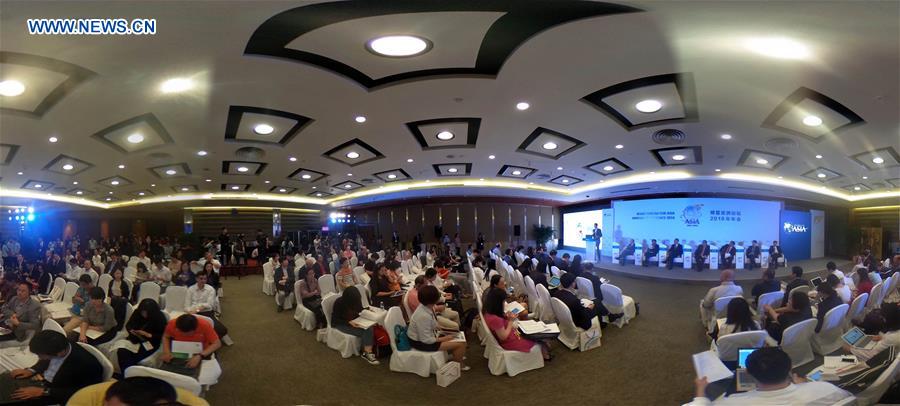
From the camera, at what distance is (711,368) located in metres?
2.22

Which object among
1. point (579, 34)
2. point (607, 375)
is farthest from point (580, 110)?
point (607, 375)

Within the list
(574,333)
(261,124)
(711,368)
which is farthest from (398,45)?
(574,333)

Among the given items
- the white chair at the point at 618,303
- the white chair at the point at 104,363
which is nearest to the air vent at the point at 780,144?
the white chair at the point at 618,303

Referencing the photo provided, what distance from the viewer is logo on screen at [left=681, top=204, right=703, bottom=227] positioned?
4.47 meters

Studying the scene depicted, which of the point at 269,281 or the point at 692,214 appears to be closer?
the point at 692,214

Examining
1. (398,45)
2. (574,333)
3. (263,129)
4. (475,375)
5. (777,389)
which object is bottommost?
(475,375)

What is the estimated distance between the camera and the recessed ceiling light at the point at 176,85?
2.95 meters

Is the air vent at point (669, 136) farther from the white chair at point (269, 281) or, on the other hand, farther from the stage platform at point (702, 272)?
the white chair at point (269, 281)

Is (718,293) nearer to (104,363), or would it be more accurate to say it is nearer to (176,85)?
(104,363)

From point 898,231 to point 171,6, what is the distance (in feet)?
28.7

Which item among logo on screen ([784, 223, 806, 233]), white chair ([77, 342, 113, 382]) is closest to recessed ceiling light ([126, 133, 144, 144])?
white chair ([77, 342, 113, 382])

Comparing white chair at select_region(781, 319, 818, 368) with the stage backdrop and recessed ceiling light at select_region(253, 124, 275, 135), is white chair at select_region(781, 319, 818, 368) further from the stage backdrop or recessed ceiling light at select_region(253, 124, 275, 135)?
recessed ceiling light at select_region(253, 124, 275, 135)

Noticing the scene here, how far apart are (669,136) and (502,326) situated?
3524 mm

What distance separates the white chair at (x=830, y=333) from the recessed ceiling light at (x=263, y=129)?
21.9ft
